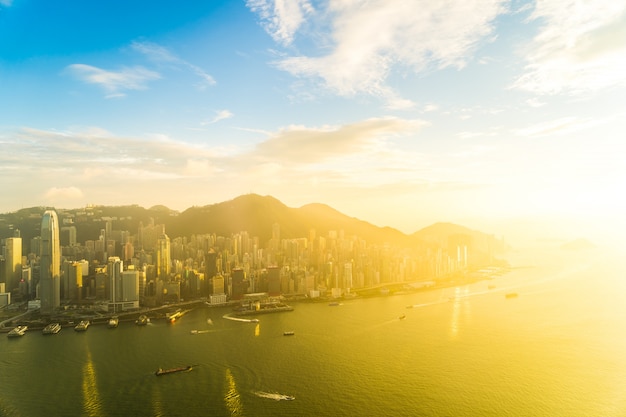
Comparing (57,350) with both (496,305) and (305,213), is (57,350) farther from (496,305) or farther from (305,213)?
(305,213)

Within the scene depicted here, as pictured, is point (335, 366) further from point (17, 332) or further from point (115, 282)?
point (115, 282)

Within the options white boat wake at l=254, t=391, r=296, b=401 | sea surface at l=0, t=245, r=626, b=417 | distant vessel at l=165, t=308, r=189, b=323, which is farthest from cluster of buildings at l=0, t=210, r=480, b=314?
white boat wake at l=254, t=391, r=296, b=401

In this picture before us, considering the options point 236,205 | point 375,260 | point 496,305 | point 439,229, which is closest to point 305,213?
point 236,205

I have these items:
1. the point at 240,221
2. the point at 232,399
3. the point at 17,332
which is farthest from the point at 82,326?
the point at 240,221

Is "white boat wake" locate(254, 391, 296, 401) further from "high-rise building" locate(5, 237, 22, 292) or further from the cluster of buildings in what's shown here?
"high-rise building" locate(5, 237, 22, 292)

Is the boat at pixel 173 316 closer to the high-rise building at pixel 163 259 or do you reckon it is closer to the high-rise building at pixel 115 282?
the high-rise building at pixel 115 282

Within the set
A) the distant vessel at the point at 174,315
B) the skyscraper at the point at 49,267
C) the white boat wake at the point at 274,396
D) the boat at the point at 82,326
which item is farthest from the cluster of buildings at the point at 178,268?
the white boat wake at the point at 274,396
